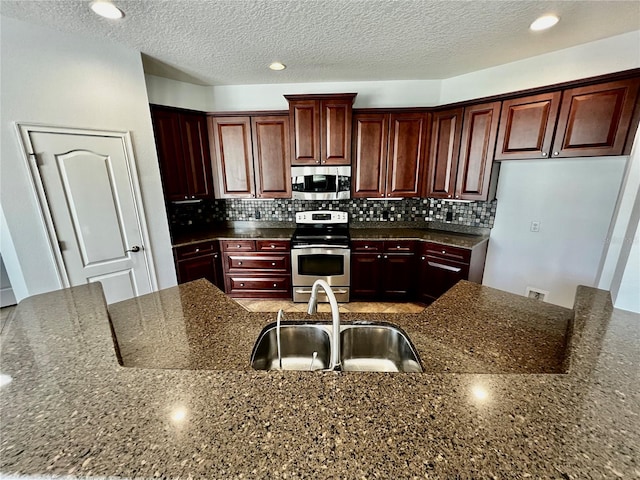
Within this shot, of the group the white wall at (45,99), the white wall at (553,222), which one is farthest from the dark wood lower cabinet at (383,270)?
the white wall at (45,99)

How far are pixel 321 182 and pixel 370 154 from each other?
2.23 feet

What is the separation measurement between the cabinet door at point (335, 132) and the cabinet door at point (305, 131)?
0.22 feet

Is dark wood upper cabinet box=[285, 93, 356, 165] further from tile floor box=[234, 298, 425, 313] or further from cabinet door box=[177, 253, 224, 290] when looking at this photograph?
tile floor box=[234, 298, 425, 313]

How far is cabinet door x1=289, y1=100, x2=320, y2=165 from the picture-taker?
9.51 feet

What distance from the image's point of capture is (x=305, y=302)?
3.23 meters

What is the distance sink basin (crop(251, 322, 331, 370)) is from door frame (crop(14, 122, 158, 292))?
210cm

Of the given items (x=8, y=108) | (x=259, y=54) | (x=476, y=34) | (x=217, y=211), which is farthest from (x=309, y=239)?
(x=8, y=108)

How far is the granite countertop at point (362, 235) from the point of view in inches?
113

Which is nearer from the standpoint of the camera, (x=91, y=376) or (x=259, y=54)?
(x=91, y=376)

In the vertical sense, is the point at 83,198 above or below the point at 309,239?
above

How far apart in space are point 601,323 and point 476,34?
2.25m

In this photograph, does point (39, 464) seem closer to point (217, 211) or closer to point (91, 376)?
point (91, 376)

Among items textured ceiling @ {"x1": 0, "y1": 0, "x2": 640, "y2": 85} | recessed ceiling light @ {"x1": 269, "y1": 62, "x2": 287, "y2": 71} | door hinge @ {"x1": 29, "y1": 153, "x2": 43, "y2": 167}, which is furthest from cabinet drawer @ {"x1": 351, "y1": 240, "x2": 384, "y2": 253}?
door hinge @ {"x1": 29, "y1": 153, "x2": 43, "y2": 167}

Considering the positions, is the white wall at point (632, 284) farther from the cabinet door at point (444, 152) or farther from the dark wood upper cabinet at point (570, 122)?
the cabinet door at point (444, 152)
